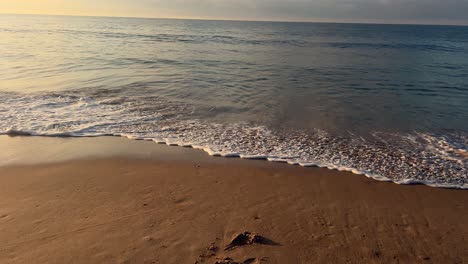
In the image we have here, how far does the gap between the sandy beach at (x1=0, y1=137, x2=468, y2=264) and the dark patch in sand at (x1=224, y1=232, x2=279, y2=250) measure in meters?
0.01

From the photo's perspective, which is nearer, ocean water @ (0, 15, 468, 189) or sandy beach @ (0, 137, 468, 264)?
sandy beach @ (0, 137, 468, 264)

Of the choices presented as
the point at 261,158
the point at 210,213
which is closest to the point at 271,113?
the point at 261,158


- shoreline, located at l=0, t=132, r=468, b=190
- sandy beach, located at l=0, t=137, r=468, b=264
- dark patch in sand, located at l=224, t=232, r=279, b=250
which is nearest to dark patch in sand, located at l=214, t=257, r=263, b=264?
sandy beach, located at l=0, t=137, r=468, b=264

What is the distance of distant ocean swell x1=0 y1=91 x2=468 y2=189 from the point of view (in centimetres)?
725

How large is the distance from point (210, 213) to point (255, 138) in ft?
12.8

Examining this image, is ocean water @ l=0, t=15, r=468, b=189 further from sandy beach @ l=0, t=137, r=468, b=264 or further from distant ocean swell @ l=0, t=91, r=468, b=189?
sandy beach @ l=0, t=137, r=468, b=264

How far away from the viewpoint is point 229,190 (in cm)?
600

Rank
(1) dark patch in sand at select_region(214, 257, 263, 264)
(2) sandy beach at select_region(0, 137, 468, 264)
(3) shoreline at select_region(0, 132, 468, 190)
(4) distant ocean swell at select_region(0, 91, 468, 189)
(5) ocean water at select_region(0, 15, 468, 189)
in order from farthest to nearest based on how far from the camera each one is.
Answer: (5) ocean water at select_region(0, 15, 468, 189)
(4) distant ocean swell at select_region(0, 91, 468, 189)
(3) shoreline at select_region(0, 132, 468, 190)
(2) sandy beach at select_region(0, 137, 468, 264)
(1) dark patch in sand at select_region(214, 257, 263, 264)

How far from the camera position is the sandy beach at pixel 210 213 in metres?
4.29

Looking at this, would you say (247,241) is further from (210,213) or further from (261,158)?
(261,158)

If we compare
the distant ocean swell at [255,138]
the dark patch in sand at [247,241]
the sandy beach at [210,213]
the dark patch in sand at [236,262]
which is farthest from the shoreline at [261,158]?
the dark patch in sand at [236,262]

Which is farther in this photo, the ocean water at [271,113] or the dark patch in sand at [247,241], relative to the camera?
the ocean water at [271,113]

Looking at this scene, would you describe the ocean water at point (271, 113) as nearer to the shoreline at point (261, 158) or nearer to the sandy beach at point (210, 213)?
the shoreline at point (261, 158)

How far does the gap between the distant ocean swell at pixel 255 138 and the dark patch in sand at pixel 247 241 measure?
303cm
